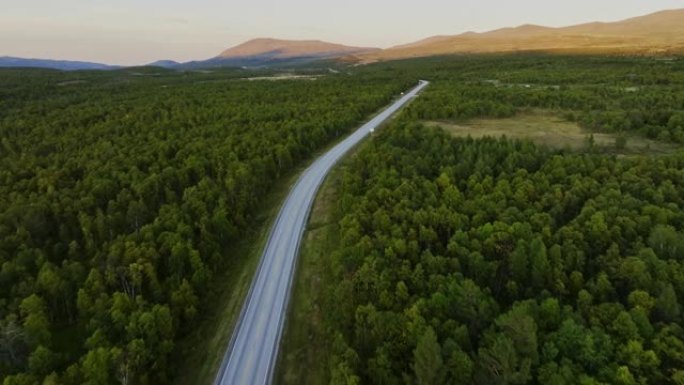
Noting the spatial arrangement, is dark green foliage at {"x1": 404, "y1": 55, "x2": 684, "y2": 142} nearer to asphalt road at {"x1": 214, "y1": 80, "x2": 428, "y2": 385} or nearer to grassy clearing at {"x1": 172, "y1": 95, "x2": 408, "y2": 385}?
asphalt road at {"x1": 214, "y1": 80, "x2": 428, "y2": 385}

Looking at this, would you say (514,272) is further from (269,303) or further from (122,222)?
(122,222)

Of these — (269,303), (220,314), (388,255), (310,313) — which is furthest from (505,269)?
(220,314)

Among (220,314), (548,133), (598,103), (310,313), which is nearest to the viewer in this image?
(310,313)

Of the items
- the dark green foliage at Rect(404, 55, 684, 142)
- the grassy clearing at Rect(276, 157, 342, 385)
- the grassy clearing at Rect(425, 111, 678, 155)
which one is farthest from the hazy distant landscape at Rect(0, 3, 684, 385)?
the dark green foliage at Rect(404, 55, 684, 142)

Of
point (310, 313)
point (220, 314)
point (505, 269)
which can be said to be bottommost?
point (220, 314)

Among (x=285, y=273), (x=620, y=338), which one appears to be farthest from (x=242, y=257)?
(x=620, y=338)

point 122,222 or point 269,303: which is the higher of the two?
point 122,222
